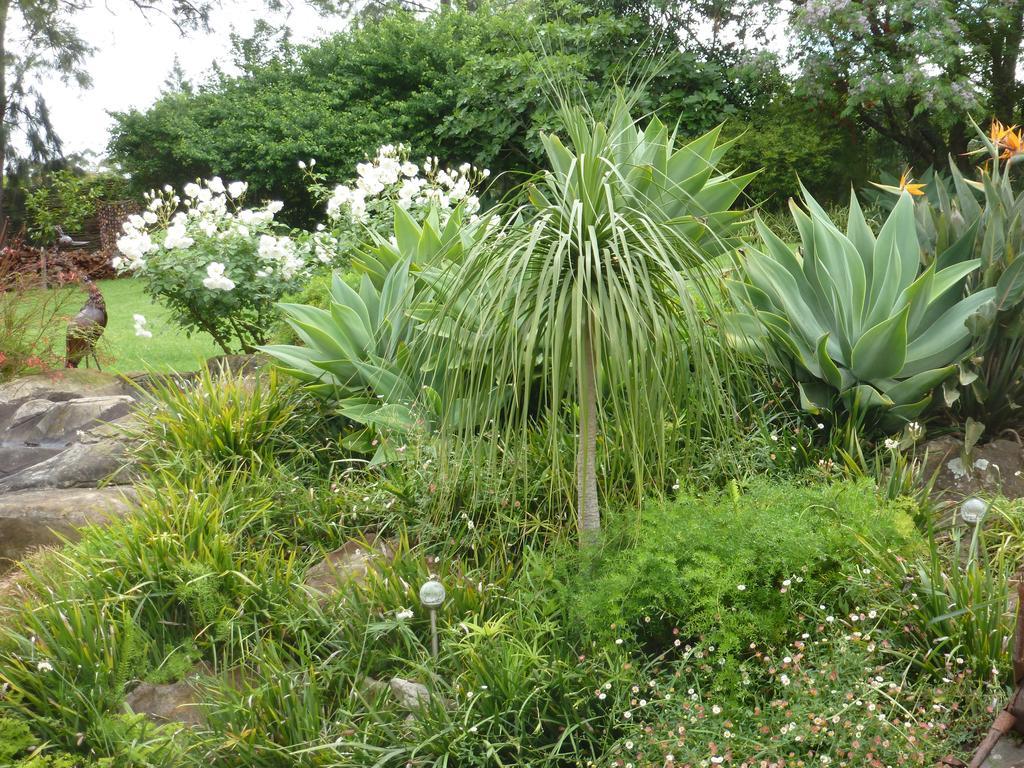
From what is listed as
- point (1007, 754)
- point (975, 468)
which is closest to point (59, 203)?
point (975, 468)

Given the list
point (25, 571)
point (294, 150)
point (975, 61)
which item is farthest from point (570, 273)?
point (294, 150)

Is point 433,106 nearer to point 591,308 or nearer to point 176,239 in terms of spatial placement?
point 176,239

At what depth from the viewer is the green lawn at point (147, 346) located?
8906 mm

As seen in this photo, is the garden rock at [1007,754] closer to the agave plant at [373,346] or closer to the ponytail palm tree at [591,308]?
the ponytail palm tree at [591,308]

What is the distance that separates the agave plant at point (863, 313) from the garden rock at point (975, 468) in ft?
0.70

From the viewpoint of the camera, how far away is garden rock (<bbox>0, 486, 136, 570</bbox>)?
4.43 m

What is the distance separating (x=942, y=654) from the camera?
8.92 ft

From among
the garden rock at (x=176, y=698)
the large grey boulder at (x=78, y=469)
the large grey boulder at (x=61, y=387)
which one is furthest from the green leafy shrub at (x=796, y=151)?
the garden rock at (x=176, y=698)

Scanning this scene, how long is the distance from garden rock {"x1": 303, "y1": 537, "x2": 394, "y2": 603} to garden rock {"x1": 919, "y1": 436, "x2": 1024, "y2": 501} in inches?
92.8

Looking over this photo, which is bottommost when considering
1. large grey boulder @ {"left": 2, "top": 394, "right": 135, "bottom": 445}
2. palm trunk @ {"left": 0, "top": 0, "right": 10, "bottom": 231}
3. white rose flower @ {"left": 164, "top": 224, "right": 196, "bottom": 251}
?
large grey boulder @ {"left": 2, "top": 394, "right": 135, "bottom": 445}

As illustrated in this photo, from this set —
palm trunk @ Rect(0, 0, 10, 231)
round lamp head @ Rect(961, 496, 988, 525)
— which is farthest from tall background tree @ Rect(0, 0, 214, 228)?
round lamp head @ Rect(961, 496, 988, 525)

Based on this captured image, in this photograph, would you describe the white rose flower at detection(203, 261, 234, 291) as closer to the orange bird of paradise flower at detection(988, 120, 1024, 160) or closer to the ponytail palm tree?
the ponytail palm tree

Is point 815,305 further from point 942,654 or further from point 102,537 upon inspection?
point 102,537

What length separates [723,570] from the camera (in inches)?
111
